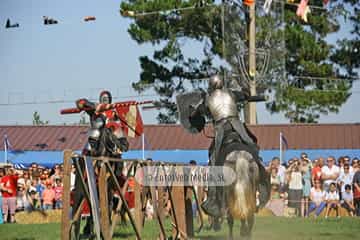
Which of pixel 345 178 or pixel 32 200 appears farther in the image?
pixel 345 178

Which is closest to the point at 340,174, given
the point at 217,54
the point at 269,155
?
the point at 269,155

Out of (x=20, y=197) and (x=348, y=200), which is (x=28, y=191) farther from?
(x=348, y=200)

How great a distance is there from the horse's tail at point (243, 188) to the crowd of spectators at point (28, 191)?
8.94 m

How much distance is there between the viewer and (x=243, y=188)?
10.7 metres

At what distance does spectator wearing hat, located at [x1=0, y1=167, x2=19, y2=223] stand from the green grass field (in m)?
2.10

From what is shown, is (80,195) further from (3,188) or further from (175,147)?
(175,147)

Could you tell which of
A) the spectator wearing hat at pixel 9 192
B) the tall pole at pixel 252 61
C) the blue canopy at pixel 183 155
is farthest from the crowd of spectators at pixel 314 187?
the tall pole at pixel 252 61

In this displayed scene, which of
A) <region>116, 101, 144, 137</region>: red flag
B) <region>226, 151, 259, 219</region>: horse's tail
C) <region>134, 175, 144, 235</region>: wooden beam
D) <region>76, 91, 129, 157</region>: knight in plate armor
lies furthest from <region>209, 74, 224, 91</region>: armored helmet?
<region>134, 175, 144, 235</region>: wooden beam

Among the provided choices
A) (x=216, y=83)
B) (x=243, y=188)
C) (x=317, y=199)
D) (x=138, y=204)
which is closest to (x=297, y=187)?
(x=317, y=199)

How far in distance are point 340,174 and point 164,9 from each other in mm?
17040

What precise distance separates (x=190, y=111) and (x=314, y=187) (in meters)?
7.89

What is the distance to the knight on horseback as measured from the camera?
11.2 meters

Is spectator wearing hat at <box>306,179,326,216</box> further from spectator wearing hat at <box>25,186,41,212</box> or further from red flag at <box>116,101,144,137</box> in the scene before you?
spectator wearing hat at <box>25,186,41,212</box>

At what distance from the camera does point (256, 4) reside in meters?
27.3
